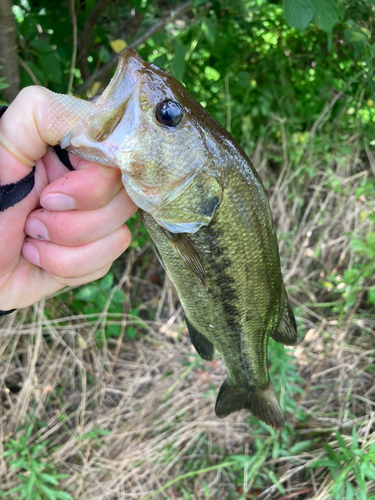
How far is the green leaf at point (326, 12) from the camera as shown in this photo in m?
1.37

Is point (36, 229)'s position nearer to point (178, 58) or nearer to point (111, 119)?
point (111, 119)

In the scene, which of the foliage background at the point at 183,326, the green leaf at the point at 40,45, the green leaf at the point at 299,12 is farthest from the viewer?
the foliage background at the point at 183,326

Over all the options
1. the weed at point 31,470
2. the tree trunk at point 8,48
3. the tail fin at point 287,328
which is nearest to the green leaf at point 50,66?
the tree trunk at point 8,48

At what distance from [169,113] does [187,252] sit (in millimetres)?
459

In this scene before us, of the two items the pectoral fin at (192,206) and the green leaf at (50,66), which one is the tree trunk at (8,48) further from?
the pectoral fin at (192,206)

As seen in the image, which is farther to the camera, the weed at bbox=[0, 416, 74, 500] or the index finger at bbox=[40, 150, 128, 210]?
the weed at bbox=[0, 416, 74, 500]

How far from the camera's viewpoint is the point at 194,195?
1.07m

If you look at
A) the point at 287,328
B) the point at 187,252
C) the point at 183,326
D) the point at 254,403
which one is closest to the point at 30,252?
the point at 187,252

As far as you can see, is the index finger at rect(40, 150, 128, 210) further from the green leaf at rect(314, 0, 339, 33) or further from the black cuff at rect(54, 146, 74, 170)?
the green leaf at rect(314, 0, 339, 33)

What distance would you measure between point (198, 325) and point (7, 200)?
93 centimetres

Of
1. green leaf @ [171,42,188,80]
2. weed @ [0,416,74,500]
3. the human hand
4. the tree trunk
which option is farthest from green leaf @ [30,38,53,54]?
weed @ [0,416,74,500]

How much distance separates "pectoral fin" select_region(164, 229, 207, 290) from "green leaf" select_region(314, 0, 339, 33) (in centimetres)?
112

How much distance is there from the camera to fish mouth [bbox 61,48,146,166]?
92cm

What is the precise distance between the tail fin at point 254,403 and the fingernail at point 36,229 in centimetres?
127
